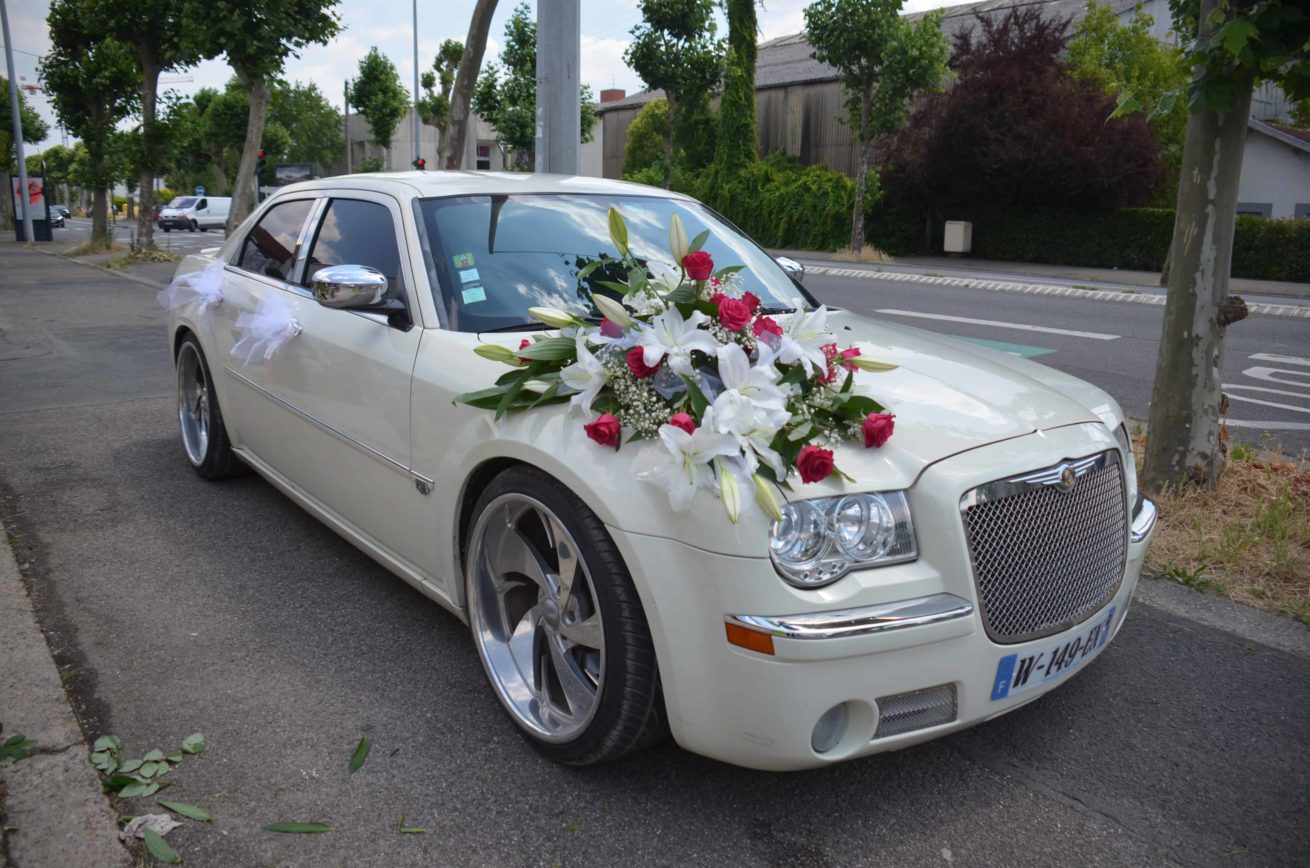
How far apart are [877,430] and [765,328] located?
409mm

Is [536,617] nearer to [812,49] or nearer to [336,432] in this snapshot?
[336,432]

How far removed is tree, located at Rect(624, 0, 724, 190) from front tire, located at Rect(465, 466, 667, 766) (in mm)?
35548

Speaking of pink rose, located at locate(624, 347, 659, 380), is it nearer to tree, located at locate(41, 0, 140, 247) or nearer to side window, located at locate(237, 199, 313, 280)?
side window, located at locate(237, 199, 313, 280)

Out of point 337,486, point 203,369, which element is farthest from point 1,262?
point 337,486

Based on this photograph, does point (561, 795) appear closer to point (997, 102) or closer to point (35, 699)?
point (35, 699)

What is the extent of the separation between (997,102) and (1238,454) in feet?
78.3

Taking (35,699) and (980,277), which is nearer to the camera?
(35,699)

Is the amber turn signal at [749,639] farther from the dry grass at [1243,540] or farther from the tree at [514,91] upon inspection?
the tree at [514,91]

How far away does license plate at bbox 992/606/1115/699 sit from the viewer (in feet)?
8.79

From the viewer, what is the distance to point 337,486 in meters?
4.07

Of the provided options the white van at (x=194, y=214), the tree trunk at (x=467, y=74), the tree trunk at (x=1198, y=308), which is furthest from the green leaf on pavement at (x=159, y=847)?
the white van at (x=194, y=214)

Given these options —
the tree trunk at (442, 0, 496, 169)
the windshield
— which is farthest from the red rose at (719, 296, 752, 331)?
the tree trunk at (442, 0, 496, 169)

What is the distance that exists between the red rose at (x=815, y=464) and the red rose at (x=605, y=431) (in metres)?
0.46

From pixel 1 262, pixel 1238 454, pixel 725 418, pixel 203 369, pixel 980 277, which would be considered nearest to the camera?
pixel 725 418
